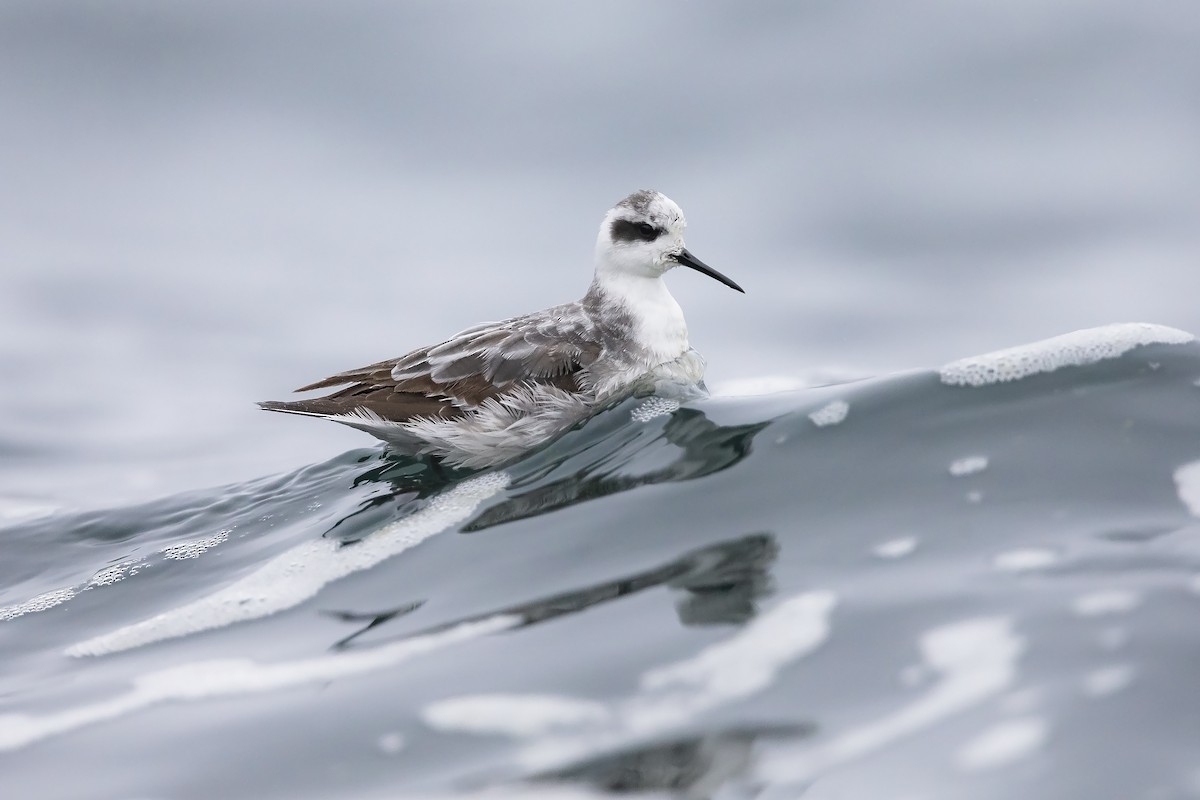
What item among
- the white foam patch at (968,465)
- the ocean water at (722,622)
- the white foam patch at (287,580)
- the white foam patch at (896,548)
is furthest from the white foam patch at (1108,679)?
the white foam patch at (287,580)

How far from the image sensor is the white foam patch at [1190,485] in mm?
3186

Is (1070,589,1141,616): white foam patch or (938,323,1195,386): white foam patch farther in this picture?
(938,323,1195,386): white foam patch

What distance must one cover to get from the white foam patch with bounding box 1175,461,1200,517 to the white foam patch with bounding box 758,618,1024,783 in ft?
2.97

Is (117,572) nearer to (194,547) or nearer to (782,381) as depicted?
(194,547)

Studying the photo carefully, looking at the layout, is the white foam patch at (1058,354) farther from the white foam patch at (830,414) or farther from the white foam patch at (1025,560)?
the white foam patch at (1025,560)

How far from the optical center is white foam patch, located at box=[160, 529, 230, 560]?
516cm

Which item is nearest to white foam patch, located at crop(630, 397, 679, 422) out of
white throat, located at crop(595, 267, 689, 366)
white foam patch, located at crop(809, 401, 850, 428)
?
white throat, located at crop(595, 267, 689, 366)

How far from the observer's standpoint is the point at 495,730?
8.75 ft

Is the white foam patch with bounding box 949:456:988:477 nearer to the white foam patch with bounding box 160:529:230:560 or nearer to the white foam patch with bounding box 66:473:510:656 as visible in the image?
the white foam patch with bounding box 66:473:510:656

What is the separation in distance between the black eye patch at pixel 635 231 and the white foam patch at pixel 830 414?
2293 millimetres

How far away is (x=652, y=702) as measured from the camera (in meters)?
2.64

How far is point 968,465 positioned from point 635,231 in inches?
122

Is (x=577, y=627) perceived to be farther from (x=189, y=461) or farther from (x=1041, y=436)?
(x=189, y=461)

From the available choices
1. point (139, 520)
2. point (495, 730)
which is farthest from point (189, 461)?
point (495, 730)
